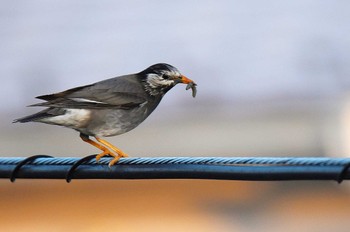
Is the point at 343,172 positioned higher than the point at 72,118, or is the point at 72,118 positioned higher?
the point at 72,118

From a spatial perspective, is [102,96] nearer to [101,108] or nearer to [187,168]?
[101,108]

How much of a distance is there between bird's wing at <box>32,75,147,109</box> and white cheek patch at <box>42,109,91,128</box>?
1.8 inches

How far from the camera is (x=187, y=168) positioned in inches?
169

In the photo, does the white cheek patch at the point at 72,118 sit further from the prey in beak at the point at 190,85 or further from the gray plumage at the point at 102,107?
the prey in beak at the point at 190,85

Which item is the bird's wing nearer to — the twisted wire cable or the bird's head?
the bird's head

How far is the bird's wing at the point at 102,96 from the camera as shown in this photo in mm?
5870

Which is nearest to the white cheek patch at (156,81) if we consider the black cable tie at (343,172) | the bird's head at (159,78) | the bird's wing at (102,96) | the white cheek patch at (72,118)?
the bird's head at (159,78)

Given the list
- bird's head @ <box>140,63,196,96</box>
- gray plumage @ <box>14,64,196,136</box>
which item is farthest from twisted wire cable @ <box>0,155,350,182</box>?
bird's head @ <box>140,63,196,96</box>

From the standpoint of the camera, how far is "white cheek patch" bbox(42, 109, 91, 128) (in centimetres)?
586

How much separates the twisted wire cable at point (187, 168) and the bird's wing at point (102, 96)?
1059 mm

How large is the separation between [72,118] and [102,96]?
0.83 feet

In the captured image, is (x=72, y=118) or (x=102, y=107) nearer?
(x=72, y=118)

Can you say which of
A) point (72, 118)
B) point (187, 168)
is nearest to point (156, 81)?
point (72, 118)

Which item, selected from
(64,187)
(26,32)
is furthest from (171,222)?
(26,32)
